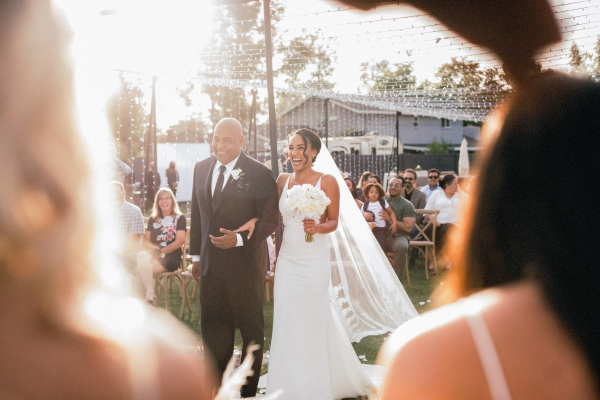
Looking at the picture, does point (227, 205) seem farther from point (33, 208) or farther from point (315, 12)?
point (33, 208)

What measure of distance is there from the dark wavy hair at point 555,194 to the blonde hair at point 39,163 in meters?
0.62

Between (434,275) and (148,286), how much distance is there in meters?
6.17

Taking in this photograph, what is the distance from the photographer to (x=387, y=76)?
33.5ft

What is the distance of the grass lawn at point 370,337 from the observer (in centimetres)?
597

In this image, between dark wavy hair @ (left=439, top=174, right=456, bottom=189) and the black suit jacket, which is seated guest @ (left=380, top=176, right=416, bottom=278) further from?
the black suit jacket

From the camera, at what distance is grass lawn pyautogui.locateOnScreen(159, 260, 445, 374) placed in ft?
19.6

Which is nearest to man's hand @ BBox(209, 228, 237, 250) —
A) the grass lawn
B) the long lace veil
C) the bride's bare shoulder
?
the bride's bare shoulder

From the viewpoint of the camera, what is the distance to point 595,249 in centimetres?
72

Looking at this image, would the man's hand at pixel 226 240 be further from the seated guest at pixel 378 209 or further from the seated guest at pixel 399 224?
the seated guest at pixel 399 224

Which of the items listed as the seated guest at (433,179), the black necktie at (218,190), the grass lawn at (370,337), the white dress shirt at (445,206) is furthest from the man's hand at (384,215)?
the black necktie at (218,190)

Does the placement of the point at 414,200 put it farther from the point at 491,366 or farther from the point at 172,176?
the point at 172,176

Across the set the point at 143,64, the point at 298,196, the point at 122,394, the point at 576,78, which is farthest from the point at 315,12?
the point at 143,64

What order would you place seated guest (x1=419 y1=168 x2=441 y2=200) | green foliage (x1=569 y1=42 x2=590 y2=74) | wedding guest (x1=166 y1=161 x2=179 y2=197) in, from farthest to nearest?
1. wedding guest (x1=166 y1=161 x2=179 y2=197)
2. seated guest (x1=419 y1=168 x2=441 y2=200)
3. green foliage (x1=569 y1=42 x2=590 y2=74)

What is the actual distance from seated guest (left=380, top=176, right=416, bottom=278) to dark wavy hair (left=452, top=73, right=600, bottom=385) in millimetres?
8549
